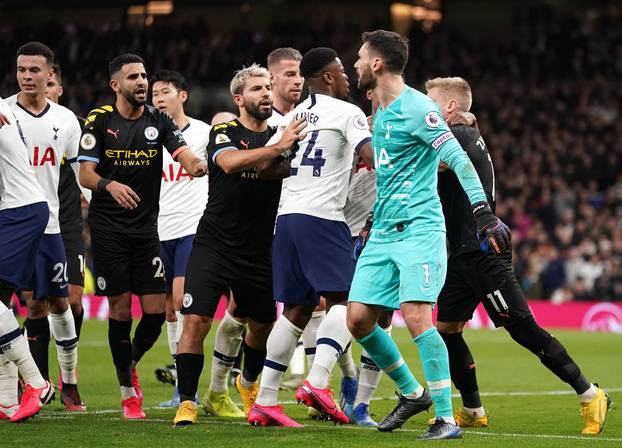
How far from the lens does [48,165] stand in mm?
9805

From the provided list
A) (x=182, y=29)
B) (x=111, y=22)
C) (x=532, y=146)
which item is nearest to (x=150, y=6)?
(x=182, y=29)

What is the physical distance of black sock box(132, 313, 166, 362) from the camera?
9.93 meters

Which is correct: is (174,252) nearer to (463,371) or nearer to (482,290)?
(463,371)

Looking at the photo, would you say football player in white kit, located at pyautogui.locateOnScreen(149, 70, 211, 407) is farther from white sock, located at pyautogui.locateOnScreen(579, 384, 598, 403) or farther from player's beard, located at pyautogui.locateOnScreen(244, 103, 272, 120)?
white sock, located at pyautogui.locateOnScreen(579, 384, 598, 403)

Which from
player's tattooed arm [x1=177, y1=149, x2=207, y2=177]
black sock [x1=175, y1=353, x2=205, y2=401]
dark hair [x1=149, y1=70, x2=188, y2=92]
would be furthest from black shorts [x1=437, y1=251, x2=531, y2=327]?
dark hair [x1=149, y1=70, x2=188, y2=92]

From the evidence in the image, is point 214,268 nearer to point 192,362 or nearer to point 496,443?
point 192,362

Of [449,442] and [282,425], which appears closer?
[449,442]

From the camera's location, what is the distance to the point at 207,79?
3108 centimetres

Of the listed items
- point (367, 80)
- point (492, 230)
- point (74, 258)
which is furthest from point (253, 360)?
point (492, 230)

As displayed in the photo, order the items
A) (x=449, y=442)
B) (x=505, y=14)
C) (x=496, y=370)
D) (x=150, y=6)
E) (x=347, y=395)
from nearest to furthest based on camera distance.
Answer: (x=449, y=442)
(x=347, y=395)
(x=496, y=370)
(x=150, y=6)
(x=505, y=14)

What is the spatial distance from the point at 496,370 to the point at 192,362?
729 cm

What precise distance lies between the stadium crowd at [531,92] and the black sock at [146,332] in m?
9.27

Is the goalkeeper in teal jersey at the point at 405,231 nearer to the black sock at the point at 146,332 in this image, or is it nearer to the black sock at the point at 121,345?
the black sock at the point at 121,345

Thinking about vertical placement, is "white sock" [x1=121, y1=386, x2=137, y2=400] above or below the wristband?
below
